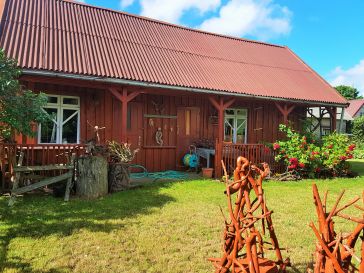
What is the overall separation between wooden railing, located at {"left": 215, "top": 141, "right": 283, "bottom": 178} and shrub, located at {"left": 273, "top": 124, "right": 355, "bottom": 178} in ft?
1.04

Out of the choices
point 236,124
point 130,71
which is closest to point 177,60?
point 130,71

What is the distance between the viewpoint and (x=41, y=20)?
10.4m

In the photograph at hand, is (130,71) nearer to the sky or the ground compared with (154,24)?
nearer to the ground

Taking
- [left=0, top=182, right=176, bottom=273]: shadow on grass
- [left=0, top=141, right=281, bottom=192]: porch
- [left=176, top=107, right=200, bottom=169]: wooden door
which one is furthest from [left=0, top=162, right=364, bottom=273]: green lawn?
[left=176, top=107, right=200, bottom=169]: wooden door

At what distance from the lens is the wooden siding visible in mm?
10039

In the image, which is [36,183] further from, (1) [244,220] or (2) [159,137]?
(1) [244,220]

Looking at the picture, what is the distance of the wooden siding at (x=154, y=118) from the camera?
1004 cm

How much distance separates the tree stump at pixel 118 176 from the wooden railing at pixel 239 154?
130 inches

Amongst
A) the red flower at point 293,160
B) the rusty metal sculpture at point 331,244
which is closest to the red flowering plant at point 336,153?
the red flower at point 293,160

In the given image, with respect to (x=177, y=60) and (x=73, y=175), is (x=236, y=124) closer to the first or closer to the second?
(x=177, y=60)

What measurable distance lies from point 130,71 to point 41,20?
136 inches

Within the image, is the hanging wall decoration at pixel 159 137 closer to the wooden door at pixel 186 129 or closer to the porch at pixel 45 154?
the wooden door at pixel 186 129

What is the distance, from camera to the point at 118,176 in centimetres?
771

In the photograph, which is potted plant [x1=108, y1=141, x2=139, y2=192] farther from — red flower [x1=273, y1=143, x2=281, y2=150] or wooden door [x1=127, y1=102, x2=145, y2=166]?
red flower [x1=273, y1=143, x2=281, y2=150]
